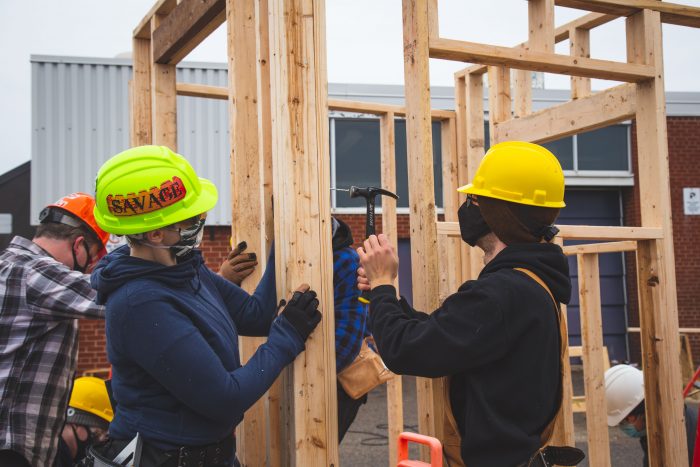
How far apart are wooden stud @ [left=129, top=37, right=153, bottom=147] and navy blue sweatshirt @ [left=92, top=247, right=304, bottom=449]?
1971mm

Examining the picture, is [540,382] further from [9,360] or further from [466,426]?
[9,360]

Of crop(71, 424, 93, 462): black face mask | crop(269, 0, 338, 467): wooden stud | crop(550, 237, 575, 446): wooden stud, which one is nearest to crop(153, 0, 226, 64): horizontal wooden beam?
crop(269, 0, 338, 467): wooden stud

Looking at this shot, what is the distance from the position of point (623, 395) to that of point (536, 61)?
2652 mm

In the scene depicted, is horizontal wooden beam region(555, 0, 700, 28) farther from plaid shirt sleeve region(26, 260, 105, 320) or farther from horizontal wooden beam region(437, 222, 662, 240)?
plaid shirt sleeve region(26, 260, 105, 320)

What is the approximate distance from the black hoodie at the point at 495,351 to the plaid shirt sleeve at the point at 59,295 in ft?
4.86

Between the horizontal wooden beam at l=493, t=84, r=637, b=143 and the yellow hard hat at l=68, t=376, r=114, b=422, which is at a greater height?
the horizontal wooden beam at l=493, t=84, r=637, b=143

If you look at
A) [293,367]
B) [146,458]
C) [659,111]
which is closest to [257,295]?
[293,367]

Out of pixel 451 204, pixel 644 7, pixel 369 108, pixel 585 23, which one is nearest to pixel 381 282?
pixel 644 7

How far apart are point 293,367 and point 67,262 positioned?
149 cm

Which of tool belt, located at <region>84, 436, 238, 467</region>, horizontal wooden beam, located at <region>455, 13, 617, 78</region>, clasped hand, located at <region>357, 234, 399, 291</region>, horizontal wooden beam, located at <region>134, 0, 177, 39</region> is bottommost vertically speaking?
tool belt, located at <region>84, 436, 238, 467</region>

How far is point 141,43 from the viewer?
14.9 feet

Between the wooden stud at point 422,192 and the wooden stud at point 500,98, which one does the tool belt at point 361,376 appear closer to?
the wooden stud at point 422,192

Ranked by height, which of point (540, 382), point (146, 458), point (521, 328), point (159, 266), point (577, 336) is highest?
point (159, 266)

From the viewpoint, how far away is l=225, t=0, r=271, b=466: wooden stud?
3172mm
